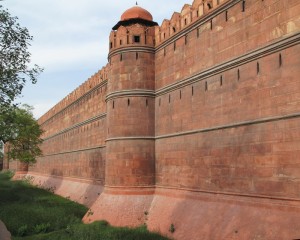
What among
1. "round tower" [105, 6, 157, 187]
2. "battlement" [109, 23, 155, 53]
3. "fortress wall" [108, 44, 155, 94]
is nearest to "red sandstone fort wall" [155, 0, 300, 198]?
"round tower" [105, 6, 157, 187]

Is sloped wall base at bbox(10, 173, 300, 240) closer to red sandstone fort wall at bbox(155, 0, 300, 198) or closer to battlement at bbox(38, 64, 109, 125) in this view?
red sandstone fort wall at bbox(155, 0, 300, 198)

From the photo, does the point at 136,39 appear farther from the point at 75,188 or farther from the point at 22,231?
the point at 75,188

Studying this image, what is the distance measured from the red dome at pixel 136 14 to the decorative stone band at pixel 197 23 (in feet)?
7.14

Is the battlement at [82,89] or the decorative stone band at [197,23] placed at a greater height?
the battlement at [82,89]

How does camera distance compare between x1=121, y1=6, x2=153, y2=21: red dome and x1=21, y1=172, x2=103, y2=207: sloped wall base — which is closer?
x1=121, y1=6, x2=153, y2=21: red dome

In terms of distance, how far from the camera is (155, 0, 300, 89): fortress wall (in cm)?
1003

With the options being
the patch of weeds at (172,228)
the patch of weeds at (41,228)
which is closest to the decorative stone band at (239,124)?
the patch of weeds at (172,228)

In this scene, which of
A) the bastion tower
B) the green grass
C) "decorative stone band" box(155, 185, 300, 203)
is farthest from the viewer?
the bastion tower

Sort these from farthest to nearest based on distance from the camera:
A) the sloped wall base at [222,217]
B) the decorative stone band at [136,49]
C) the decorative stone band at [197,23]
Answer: the decorative stone band at [136,49] → the decorative stone band at [197,23] → the sloped wall base at [222,217]

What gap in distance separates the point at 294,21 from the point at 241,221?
5692 mm

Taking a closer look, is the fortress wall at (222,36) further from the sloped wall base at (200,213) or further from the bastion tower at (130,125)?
the sloped wall base at (200,213)

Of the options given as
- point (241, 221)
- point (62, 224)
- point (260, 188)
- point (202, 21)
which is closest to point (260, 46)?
point (202, 21)

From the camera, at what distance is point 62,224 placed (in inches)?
634

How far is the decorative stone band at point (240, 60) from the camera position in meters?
9.59
